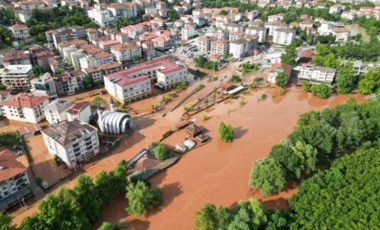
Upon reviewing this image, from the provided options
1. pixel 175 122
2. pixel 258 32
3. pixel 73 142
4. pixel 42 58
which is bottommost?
pixel 175 122

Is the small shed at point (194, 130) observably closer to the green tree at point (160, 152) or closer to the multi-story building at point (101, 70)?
the green tree at point (160, 152)

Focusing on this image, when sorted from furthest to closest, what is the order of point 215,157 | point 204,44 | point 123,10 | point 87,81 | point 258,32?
1. point 123,10
2. point 258,32
3. point 204,44
4. point 87,81
5. point 215,157

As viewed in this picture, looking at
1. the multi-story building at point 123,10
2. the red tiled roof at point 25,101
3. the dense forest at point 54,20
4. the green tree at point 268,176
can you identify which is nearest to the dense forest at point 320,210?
the green tree at point 268,176

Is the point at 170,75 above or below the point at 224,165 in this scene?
above

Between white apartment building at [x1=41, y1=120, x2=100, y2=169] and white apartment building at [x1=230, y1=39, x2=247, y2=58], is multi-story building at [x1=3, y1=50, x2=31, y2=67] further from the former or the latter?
white apartment building at [x1=230, y1=39, x2=247, y2=58]

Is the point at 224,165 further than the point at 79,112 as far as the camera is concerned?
No

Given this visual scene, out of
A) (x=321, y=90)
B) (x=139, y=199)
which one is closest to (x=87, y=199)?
(x=139, y=199)

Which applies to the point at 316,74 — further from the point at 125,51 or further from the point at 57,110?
the point at 57,110
